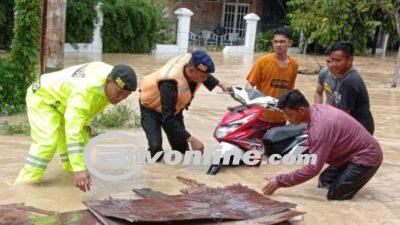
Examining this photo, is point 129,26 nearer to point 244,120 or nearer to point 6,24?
point 6,24

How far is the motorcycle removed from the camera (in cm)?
595

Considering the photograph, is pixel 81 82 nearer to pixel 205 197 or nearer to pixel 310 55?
pixel 205 197

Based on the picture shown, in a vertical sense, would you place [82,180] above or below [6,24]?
below

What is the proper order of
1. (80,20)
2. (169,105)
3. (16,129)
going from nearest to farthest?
(169,105), (16,129), (80,20)

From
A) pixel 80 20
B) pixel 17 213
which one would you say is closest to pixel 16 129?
pixel 17 213

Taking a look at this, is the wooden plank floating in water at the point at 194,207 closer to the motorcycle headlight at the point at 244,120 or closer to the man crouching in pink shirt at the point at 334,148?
the man crouching in pink shirt at the point at 334,148

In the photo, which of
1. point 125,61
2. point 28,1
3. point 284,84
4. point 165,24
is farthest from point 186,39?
point 284,84

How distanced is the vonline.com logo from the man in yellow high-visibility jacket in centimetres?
74

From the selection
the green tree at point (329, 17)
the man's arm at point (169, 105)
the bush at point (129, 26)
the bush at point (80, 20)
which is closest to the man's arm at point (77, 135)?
the man's arm at point (169, 105)

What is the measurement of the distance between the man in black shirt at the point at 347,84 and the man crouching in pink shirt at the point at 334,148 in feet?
2.20

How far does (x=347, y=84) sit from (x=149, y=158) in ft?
7.28

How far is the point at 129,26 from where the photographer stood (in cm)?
2041

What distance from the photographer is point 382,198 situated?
5301mm

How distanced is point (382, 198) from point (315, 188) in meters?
0.63
